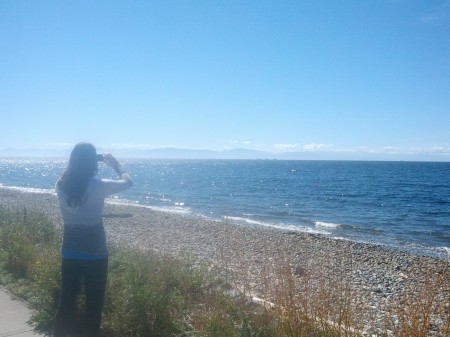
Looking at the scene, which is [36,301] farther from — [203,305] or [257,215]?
[257,215]

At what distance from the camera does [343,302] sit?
148 inches

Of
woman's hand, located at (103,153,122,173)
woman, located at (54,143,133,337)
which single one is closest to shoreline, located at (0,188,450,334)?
woman's hand, located at (103,153,122,173)

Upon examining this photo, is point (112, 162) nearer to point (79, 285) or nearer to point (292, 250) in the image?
point (79, 285)

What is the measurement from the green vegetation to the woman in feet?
2.82

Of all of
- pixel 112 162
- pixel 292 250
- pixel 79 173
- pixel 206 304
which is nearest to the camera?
pixel 79 173

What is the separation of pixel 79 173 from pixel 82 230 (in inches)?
17.5

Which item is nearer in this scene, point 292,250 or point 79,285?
point 79,285

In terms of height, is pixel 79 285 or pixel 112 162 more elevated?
pixel 112 162

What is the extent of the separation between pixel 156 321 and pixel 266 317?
1.07 m

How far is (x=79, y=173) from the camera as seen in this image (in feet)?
11.5

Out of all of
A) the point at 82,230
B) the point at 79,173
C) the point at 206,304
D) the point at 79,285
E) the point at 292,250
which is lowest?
the point at 292,250

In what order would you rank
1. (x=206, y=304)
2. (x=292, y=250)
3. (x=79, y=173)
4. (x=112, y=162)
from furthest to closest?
(x=292, y=250) → (x=206, y=304) → (x=112, y=162) → (x=79, y=173)

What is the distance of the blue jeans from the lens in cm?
350

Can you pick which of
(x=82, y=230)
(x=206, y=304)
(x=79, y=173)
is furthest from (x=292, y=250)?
(x=79, y=173)
